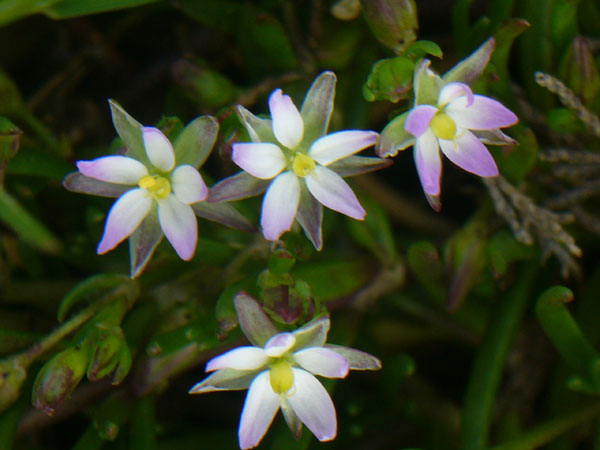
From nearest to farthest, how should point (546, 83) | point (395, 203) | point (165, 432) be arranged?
point (546, 83) → point (165, 432) → point (395, 203)

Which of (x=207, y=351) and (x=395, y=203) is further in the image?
(x=395, y=203)

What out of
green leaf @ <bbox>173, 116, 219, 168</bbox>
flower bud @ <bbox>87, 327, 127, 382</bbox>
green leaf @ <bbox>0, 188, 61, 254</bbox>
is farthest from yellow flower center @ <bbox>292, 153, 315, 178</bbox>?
green leaf @ <bbox>0, 188, 61, 254</bbox>

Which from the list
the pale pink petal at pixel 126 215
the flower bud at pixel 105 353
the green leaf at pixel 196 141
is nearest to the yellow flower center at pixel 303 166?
the green leaf at pixel 196 141

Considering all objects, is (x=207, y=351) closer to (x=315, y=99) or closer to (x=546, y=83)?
(x=315, y=99)

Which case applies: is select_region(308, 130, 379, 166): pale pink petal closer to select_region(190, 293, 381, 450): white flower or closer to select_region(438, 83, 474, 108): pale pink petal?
select_region(438, 83, 474, 108): pale pink petal

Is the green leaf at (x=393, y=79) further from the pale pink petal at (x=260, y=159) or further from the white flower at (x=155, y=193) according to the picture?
the white flower at (x=155, y=193)

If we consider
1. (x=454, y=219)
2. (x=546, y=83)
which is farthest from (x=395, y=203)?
(x=546, y=83)
